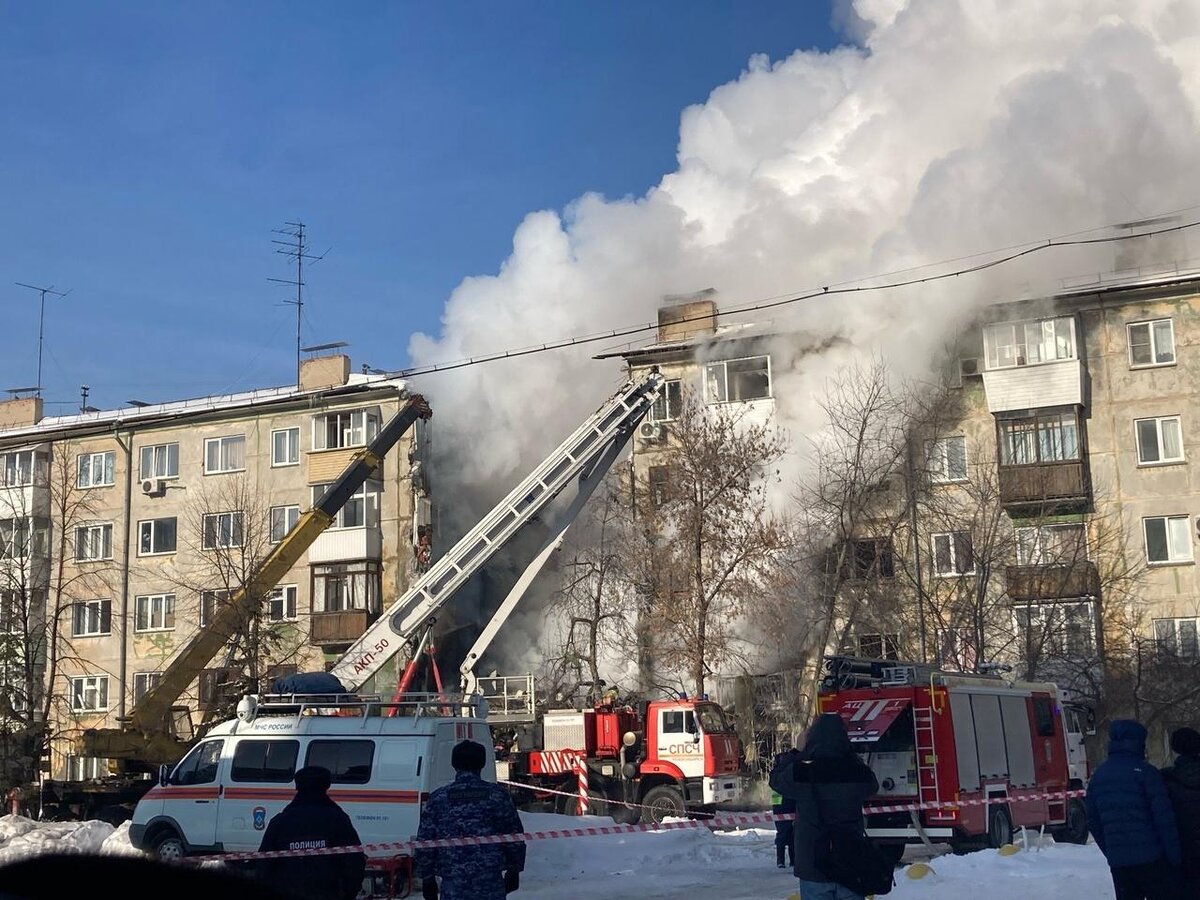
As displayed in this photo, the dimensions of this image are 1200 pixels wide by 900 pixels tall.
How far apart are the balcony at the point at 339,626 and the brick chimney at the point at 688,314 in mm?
12211

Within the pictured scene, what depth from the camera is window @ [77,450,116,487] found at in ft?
152

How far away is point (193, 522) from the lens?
44250 millimetres

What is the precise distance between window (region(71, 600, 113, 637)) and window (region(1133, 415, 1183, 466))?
31957mm

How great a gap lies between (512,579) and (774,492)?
9.55m

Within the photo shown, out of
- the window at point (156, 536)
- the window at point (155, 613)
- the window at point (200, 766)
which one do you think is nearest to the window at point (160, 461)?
the window at point (156, 536)

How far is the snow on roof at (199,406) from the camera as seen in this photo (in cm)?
4281

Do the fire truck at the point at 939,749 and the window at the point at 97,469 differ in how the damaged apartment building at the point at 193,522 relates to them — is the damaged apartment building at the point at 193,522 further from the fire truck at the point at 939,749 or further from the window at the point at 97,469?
the fire truck at the point at 939,749

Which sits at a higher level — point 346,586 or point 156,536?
point 156,536

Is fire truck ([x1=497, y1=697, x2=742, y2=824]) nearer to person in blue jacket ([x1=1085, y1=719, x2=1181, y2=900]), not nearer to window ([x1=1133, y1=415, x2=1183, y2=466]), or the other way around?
person in blue jacket ([x1=1085, y1=719, x2=1181, y2=900])

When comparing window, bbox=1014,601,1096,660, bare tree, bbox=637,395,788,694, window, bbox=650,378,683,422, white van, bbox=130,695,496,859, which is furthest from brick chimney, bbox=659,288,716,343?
white van, bbox=130,695,496,859

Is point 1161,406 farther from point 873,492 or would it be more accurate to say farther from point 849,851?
point 849,851

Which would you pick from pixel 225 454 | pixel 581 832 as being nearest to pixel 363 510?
pixel 225 454

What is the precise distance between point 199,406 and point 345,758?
32.0 meters

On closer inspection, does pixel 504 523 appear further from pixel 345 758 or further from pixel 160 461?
pixel 160 461
